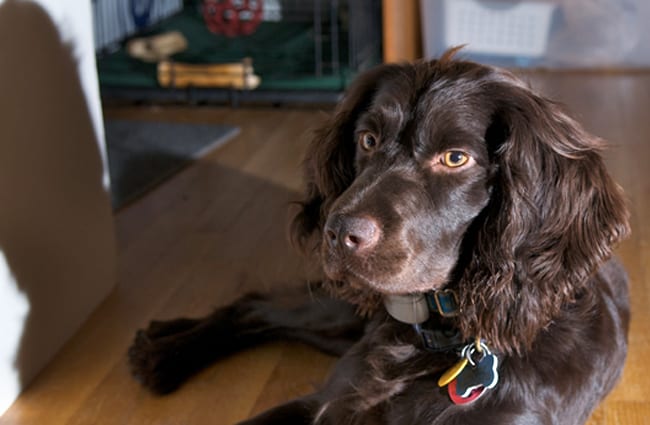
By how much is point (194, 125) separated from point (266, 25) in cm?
107

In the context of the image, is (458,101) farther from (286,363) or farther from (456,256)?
(286,363)

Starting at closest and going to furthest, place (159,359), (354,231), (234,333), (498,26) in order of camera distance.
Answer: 1. (354,231)
2. (159,359)
3. (234,333)
4. (498,26)

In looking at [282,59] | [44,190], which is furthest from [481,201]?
[282,59]

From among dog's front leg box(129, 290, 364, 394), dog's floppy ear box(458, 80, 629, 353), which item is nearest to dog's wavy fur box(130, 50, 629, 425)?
dog's floppy ear box(458, 80, 629, 353)

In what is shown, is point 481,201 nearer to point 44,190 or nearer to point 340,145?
point 340,145

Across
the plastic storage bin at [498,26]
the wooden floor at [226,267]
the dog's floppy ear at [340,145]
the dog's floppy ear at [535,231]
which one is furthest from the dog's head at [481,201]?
the plastic storage bin at [498,26]

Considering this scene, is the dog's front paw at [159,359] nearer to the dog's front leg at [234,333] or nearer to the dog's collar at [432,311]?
the dog's front leg at [234,333]

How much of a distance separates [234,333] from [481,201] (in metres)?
0.89

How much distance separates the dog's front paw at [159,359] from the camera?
2.08 m

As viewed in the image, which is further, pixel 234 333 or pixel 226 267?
pixel 226 267

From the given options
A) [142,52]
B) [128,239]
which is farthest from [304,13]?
[128,239]

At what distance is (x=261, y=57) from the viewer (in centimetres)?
425

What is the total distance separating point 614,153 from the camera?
11.1ft

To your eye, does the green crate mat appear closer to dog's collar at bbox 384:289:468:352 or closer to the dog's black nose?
dog's collar at bbox 384:289:468:352
